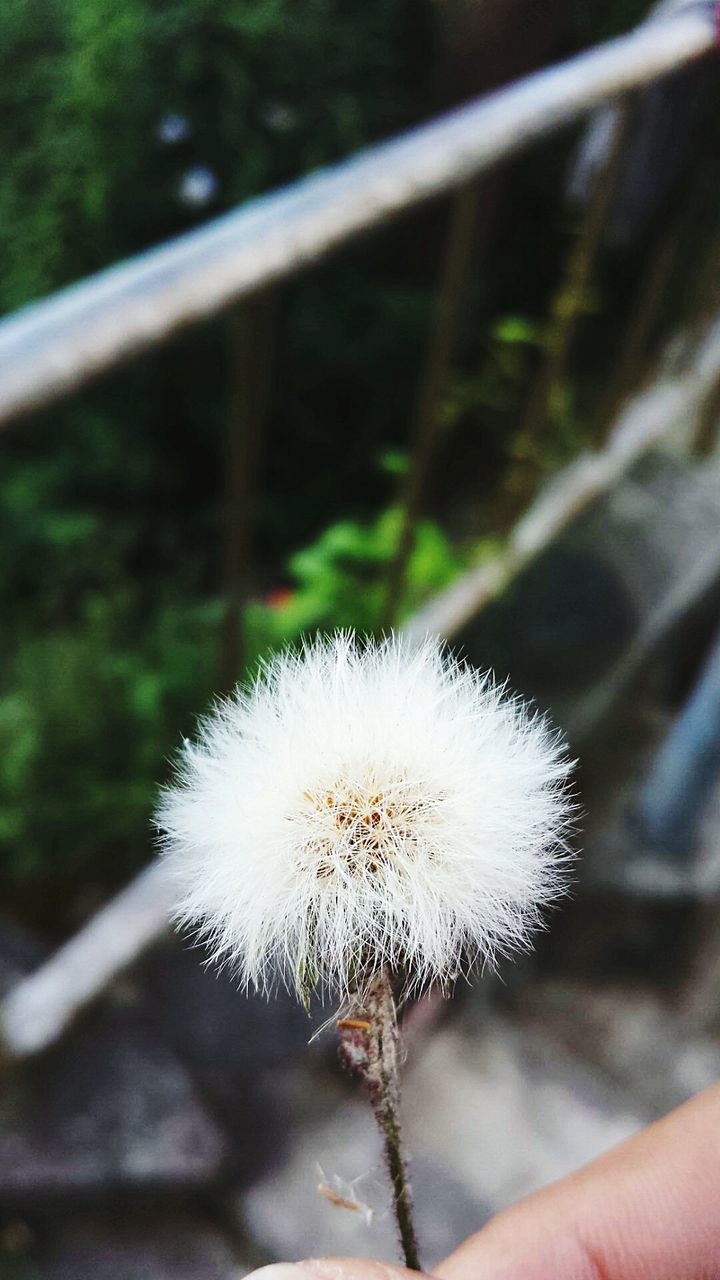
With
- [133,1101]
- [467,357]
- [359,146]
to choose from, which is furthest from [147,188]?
[133,1101]

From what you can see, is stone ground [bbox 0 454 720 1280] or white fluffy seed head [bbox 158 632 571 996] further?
stone ground [bbox 0 454 720 1280]

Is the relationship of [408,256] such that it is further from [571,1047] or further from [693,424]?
[571,1047]

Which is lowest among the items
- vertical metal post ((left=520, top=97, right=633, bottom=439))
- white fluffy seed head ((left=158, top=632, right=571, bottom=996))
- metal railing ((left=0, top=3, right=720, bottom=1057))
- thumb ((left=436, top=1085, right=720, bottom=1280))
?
thumb ((left=436, top=1085, right=720, bottom=1280))

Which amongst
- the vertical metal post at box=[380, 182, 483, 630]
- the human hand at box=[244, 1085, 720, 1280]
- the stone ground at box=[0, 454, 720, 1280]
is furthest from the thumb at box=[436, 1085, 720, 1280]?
the vertical metal post at box=[380, 182, 483, 630]

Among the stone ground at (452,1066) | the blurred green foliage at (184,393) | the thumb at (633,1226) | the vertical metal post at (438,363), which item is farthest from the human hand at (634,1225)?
the blurred green foliage at (184,393)

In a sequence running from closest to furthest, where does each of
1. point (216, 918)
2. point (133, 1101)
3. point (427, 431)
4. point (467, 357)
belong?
point (216, 918)
point (427, 431)
point (133, 1101)
point (467, 357)

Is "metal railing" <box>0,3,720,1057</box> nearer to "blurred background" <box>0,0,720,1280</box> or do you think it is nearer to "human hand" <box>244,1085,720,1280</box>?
"blurred background" <box>0,0,720,1280</box>

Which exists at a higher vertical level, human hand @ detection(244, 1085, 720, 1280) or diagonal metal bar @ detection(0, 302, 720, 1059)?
diagonal metal bar @ detection(0, 302, 720, 1059)

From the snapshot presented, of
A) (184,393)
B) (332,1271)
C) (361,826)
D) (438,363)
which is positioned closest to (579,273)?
(438,363)
